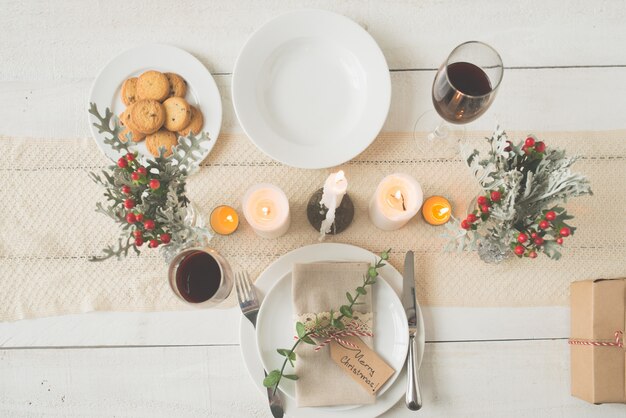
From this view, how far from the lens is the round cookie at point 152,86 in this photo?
86cm

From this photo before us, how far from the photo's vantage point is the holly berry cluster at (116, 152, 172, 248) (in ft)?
2.18

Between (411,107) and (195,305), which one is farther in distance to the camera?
(411,107)

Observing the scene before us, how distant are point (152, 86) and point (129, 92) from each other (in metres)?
0.05

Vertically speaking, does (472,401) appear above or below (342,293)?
below

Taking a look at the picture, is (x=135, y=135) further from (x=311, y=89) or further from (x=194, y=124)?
(x=311, y=89)

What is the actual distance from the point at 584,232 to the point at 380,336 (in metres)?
0.46

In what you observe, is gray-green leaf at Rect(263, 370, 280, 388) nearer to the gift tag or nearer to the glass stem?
the gift tag

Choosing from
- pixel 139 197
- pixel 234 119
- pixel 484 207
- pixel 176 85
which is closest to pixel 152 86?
pixel 176 85

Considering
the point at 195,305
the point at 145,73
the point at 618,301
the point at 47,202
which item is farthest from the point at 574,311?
the point at 47,202

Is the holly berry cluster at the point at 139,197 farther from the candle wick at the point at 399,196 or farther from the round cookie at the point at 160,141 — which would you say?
the candle wick at the point at 399,196

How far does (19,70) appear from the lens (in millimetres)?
940

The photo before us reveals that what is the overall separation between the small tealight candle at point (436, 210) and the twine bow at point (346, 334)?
0.25 meters

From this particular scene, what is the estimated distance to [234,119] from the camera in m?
0.91

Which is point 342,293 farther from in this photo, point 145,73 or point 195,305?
point 145,73
